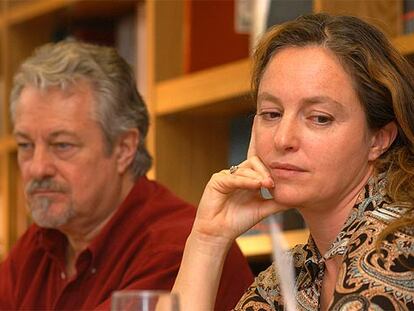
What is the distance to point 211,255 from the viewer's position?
6.71 feet

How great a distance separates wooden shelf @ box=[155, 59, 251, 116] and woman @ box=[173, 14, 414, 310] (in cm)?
102

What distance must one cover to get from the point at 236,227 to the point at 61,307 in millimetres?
711

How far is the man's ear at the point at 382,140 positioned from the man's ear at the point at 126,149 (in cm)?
97

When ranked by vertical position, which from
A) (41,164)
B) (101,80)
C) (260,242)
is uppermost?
(101,80)

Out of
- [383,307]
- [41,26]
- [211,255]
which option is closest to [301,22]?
[211,255]

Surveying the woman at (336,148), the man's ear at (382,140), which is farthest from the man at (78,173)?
the man's ear at (382,140)

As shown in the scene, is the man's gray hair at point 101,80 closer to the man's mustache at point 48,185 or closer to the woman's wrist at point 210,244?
the man's mustache at point 48,185

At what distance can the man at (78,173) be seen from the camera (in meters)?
2.59

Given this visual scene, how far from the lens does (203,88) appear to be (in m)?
3.17

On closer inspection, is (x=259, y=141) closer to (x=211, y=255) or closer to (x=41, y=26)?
(x=211, y=255)

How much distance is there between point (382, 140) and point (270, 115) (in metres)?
0.19

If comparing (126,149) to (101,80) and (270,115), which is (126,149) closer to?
(101,80)

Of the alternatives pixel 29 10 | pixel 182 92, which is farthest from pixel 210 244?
pixel 29 10

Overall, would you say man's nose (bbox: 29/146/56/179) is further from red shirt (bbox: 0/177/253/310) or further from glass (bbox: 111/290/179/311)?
glass (bbox: 111/290/179/311)
